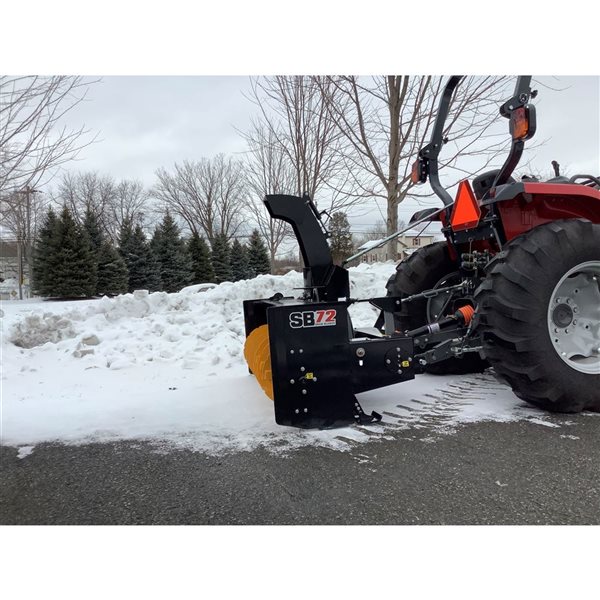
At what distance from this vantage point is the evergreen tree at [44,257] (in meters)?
22.8

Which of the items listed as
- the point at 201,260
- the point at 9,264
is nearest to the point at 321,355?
the point at 201,260

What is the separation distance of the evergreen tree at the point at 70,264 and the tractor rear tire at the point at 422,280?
22082mm

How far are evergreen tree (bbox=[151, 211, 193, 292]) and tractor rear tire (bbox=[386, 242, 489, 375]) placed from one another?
83.9ft

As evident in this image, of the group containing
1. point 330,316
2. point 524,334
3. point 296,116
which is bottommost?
point 524,334

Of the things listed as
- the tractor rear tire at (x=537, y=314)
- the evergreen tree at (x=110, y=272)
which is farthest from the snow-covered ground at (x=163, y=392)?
the evergreen tree at (x=110, y=272)

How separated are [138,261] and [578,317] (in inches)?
1068

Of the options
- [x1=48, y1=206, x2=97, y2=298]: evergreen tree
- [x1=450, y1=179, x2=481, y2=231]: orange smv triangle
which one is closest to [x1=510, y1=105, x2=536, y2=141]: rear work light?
[x1=450, y1=179, x2=481, y2=231]: orange smv triangle

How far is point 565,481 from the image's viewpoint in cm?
224

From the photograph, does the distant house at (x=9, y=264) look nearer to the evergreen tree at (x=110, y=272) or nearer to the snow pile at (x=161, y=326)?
the evergreen tree at (x=110, y=272)

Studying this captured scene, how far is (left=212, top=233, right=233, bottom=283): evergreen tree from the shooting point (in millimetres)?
31781

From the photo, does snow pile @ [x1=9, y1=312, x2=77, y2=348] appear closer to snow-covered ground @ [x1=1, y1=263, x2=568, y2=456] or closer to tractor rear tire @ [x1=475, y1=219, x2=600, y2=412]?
snow-covered ground @ [x1=1, y1=263, x2=568, y2=456]

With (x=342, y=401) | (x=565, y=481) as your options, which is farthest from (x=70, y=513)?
(x=565, y=481)

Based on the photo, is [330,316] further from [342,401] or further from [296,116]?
[296,116]

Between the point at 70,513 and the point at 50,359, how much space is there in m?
3.64
